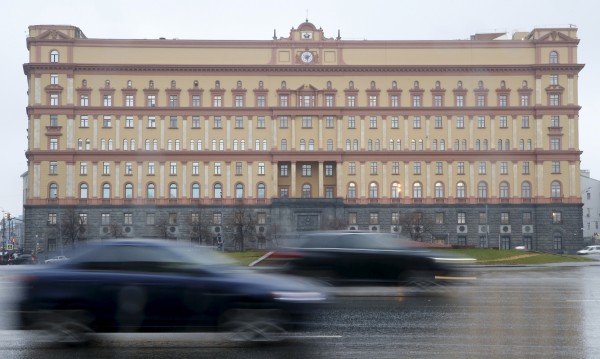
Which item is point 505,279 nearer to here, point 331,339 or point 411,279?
point 411,279

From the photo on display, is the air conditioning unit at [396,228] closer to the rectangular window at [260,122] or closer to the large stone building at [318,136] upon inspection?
the large stone building at [318,136]

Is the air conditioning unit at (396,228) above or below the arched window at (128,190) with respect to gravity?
below

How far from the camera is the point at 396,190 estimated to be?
360 feet

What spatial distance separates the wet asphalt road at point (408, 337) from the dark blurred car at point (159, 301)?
35cm

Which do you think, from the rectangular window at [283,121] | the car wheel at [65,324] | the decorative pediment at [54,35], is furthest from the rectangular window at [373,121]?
the car wheel at [65,324]

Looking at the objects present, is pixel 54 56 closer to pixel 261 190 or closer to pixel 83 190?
pixel 83 190

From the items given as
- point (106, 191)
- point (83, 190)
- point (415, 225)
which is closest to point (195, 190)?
point (106, 191)

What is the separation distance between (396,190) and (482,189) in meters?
11.8

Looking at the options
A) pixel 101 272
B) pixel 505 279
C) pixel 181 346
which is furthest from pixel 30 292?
pixel 505 279

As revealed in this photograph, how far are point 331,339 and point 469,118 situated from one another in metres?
99.1

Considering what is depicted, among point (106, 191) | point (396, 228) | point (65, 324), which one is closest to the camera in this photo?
point (65, 324)

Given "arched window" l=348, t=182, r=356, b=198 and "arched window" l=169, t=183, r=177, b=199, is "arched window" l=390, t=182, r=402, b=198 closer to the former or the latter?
"arched window" l=348, t=182, r=356, b=198

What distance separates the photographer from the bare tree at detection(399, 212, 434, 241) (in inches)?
4006

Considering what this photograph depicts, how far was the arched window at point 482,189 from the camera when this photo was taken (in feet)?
360
